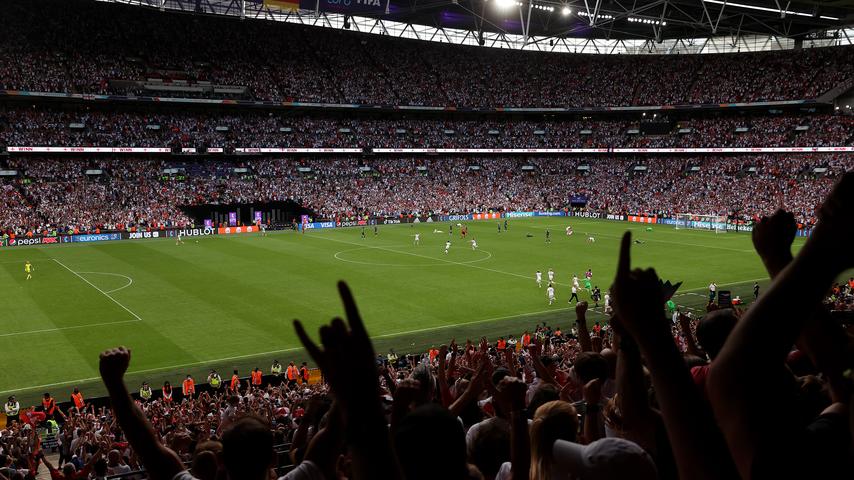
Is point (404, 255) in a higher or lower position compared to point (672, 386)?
lower

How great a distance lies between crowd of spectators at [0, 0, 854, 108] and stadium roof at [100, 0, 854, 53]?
2.98 m

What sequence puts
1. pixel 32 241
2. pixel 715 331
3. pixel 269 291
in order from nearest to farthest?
pixel 715 331, pixel 269 291, pixel 32 241

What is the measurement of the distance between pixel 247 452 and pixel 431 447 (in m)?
1.24

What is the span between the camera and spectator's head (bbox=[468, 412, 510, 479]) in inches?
159

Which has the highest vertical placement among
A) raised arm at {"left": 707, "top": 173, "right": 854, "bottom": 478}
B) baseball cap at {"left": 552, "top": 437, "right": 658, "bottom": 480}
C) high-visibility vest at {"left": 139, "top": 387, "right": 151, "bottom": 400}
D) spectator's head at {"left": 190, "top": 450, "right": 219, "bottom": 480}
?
raised arm at {"left": 707, "top": 173, "right": 854, "bottom": 478}

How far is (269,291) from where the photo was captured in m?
39.2

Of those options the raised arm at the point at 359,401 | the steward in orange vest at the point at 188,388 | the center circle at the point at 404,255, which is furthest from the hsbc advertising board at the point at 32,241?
the raised arm at the point at 359,401

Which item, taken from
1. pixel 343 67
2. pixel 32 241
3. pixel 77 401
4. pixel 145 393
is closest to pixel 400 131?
pixel 343 67

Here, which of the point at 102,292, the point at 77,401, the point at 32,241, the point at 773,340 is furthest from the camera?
the point at 32,241

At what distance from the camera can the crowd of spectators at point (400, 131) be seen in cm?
7344

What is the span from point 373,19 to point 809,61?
59325mm

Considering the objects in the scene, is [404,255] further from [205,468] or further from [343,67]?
[343,67]

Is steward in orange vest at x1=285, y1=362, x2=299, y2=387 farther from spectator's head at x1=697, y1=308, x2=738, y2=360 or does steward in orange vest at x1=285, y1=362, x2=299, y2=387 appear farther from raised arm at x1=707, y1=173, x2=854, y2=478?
raised arm at x1=707, y1=173, x2=854, y2=478

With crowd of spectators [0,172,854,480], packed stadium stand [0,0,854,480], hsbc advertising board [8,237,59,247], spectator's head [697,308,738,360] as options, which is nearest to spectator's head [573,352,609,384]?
packed stadium stand [0,0,854,480]
